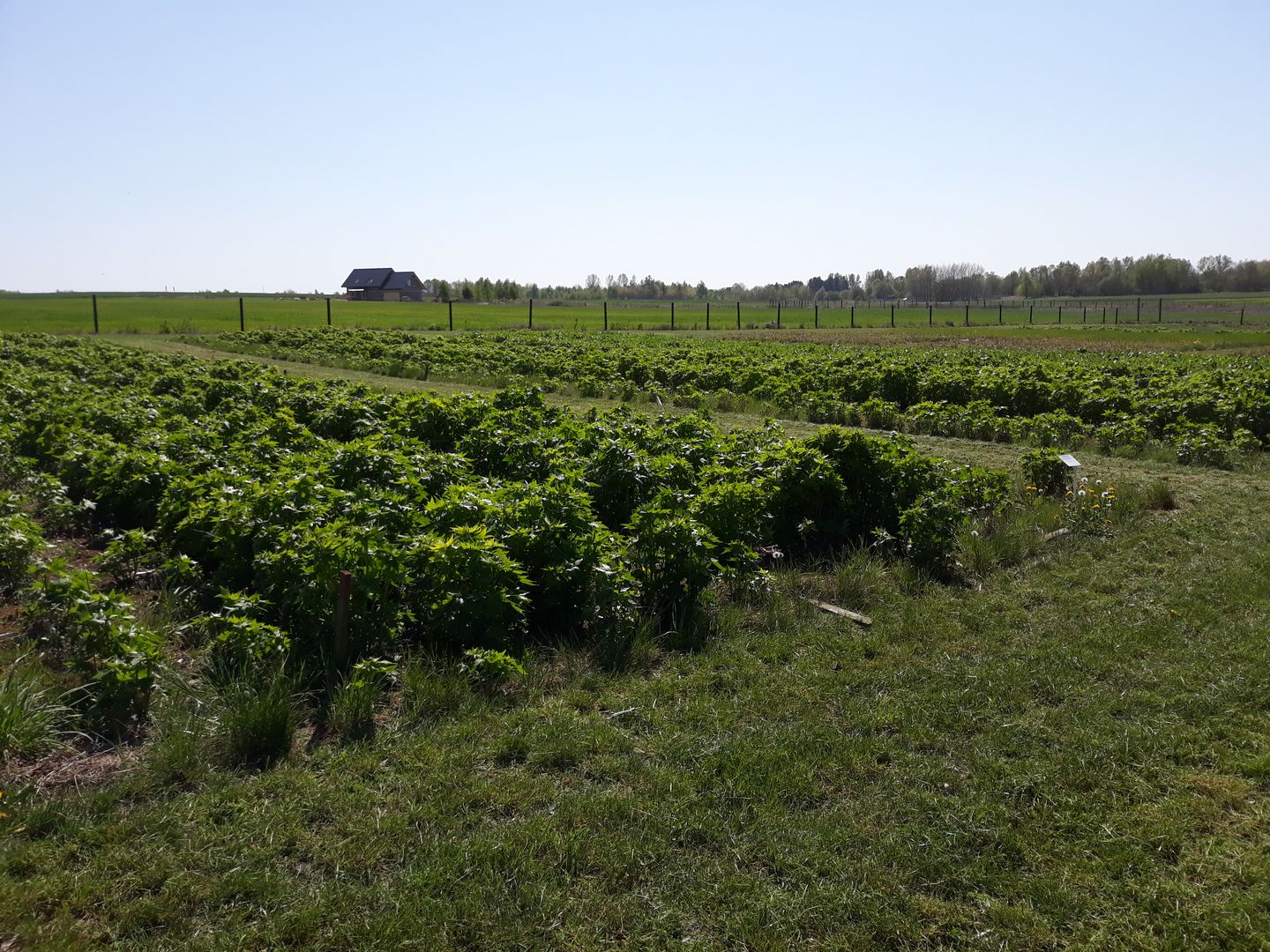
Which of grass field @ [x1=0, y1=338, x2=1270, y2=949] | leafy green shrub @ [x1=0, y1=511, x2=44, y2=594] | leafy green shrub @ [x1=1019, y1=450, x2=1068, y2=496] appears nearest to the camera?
grass field @ [x1=0, y1=338, x2=1270, y2=949]

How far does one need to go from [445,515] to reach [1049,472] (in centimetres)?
746

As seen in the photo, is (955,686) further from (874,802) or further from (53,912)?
(53,912)

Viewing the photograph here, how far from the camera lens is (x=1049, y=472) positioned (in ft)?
36.0

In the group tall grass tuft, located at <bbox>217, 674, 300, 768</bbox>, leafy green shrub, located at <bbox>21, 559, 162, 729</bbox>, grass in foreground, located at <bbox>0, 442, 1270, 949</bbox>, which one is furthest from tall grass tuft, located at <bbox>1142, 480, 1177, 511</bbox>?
leafy green shrub, located at <bbox>21, 559, 162, 729</bbox>

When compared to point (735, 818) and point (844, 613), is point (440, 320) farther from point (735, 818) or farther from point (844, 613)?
point (735, 818)

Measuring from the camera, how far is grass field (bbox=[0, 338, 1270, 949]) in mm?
3684

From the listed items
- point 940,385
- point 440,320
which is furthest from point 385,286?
point 940,385

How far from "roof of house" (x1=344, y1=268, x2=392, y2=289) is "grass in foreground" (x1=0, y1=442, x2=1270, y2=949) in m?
119

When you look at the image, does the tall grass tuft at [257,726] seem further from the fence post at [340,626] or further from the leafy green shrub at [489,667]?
the leafy green shrub at [489,667]

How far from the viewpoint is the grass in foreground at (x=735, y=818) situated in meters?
3.69

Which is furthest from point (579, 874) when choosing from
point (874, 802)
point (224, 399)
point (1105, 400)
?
point (1105, 400)

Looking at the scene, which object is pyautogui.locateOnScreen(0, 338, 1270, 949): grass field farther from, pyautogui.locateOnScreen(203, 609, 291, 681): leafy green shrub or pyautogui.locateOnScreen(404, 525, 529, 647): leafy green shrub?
pyautogui.locateOnScreen(203, 609, 291, 681): leafy green shrub

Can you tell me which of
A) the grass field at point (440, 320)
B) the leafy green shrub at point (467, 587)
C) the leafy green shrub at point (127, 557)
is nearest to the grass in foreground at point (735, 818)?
the leafy green shrub at point (467, 587)

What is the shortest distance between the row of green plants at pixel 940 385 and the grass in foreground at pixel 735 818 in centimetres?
912
